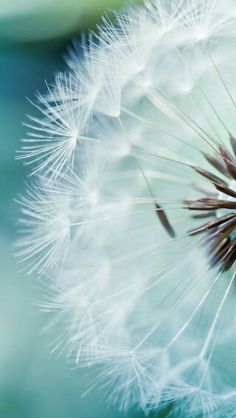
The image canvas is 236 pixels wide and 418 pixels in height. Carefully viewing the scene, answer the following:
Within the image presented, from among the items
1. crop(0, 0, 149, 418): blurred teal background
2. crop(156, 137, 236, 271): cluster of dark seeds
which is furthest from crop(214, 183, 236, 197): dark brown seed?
crop(0, 0, 149, 418): blurred teal background

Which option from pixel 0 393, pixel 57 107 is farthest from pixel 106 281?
pixel 0 393

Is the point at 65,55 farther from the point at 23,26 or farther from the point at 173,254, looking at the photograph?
the point at 173,254

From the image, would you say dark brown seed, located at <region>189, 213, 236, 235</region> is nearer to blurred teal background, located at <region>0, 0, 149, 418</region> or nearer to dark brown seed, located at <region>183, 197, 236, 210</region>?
dark brown seed, located at <region>183, 197, 236, 210</region>

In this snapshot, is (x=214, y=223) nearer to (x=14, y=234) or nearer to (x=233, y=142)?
(x=233, y=142)

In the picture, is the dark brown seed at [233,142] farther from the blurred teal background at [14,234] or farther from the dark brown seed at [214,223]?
the blurred teal background at [14,234]

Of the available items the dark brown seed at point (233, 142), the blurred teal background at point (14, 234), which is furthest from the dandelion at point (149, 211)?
the blurred teal background at point (14, 234)

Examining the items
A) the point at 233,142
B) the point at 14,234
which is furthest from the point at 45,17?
the point at 233,142
